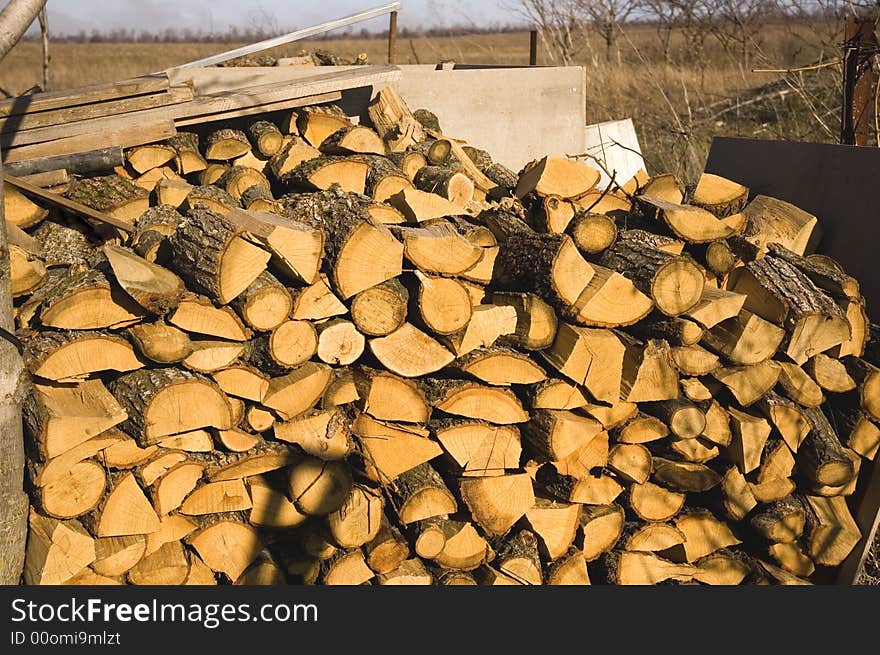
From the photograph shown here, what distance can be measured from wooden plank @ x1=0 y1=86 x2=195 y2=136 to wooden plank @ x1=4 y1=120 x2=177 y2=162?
8cm

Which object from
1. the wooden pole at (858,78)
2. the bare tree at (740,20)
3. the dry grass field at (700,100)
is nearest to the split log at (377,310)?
the wooden pole at (858,78)

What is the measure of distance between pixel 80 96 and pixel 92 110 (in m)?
0.08

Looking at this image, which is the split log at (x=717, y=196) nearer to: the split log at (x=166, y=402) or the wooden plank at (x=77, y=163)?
the split log at (x=166, y=402)

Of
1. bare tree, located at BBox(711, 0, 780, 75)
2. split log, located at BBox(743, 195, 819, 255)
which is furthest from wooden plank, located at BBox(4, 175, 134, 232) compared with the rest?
bare tree, located at BBox(711, 0, 780, 75)

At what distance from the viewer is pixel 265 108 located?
4137mm

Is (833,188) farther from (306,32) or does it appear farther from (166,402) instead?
(166,402)

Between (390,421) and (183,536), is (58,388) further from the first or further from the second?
(390,421)

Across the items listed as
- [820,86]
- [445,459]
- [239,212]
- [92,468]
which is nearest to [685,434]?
[445,459]

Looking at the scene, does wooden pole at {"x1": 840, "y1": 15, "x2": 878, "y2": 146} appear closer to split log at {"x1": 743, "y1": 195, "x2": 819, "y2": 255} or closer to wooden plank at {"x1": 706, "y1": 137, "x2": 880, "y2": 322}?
wooden plank at {"x1": 706, "y1": 137, "x2": 880, "y2": 322}

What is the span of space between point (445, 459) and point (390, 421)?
0.30 m

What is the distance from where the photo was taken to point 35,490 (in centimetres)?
271

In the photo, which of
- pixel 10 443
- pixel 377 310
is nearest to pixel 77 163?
pixel 10 443

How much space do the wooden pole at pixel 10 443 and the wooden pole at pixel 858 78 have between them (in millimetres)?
4299

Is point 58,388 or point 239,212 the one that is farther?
point 239,212
